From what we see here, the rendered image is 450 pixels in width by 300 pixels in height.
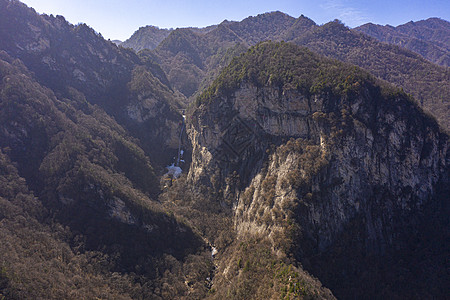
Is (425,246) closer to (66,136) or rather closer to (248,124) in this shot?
(248,124)

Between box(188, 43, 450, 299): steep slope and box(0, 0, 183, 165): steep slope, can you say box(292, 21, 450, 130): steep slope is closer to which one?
box(188, 43, 450, 299): steep slope

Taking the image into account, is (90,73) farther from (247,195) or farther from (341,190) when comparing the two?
(341,190)

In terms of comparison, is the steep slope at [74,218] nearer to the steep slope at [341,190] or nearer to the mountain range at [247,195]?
the mountain range at [247,195]

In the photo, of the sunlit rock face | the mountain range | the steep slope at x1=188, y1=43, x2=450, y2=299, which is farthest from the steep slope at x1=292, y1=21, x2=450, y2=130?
the steep slope at x1=188, y1=43, x2=450, y2=299

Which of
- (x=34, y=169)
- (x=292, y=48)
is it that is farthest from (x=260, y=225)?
(x=34, y=169)

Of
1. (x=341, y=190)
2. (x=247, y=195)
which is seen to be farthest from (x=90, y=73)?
(x=341, y=190)

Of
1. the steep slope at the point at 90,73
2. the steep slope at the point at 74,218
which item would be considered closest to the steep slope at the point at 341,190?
the steep slope at the point at 74,218
